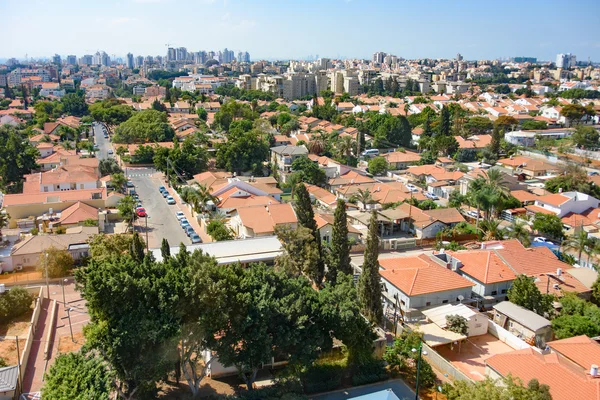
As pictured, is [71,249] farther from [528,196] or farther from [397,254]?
[528,196]

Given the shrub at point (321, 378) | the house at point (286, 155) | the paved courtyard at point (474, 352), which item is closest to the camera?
the shrub at point (321, 378)

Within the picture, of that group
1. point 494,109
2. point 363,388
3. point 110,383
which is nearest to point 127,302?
point 110,383

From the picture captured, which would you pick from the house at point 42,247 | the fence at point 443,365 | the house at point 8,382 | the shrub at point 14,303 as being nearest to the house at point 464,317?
the fence at point 443,365

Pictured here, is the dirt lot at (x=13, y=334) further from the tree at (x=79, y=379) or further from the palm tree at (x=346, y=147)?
the palm tree at (x=346, y=147)

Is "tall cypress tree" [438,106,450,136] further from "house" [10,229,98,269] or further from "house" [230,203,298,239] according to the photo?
"house" [10,229,98,269]

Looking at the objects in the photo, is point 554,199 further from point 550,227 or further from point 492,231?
point 492,231

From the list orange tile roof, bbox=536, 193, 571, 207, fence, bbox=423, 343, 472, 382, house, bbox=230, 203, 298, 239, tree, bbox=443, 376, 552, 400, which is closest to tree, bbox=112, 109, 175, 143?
house, bbox=230, 203, 298, 239
